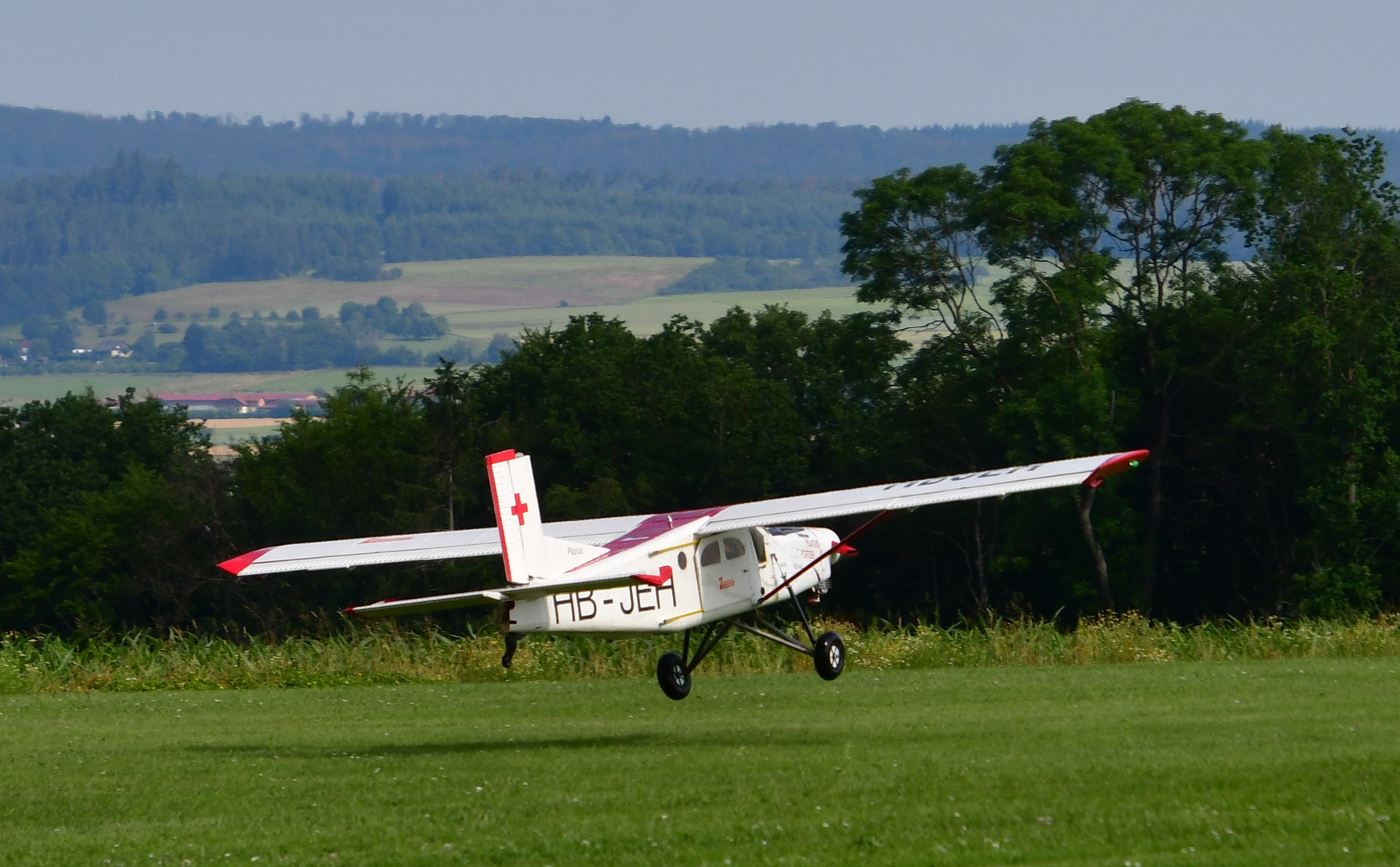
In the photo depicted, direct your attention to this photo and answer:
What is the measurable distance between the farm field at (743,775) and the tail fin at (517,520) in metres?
1.48

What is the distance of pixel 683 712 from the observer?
1758 cm

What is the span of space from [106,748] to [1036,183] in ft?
142

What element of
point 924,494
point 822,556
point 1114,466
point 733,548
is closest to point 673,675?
point 733,548

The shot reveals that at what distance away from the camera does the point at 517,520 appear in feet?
45.2

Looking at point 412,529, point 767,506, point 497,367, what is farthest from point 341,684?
point 497,367

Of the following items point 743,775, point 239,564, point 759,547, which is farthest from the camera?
point 759,547

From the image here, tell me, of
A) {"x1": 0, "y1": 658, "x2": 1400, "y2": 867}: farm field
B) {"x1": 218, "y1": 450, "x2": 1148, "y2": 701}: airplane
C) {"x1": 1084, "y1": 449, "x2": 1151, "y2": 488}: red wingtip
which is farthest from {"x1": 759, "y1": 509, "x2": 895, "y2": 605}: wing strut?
{"x1": 1084, "y1": 449, "x2": 1151, "y2": 488}: red wingtip

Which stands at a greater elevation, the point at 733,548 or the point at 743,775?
the point at 733,548

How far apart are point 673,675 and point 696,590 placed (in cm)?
108

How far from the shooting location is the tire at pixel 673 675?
15.5 metres

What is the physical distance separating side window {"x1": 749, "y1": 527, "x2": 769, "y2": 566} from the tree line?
32.8m

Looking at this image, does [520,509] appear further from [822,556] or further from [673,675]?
[822,556]

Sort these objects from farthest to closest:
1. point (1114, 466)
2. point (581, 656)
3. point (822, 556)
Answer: point (581, 656)
point (822, 556)
point (1114, 466)

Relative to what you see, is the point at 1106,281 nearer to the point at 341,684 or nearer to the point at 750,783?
the point at 341,684
